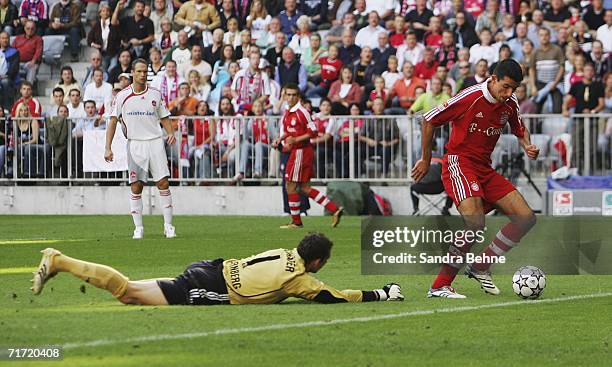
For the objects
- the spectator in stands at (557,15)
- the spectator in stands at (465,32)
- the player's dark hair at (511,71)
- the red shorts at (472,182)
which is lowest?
the red shorts at (472,182)

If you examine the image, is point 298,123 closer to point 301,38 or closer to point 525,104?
point 525,104

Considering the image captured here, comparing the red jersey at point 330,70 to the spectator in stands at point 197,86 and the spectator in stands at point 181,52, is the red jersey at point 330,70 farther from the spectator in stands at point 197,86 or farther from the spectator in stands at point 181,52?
the spectator in stands at point 181,52

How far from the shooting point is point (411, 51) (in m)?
28.0

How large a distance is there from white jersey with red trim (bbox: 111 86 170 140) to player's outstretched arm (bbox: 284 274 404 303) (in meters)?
8.85

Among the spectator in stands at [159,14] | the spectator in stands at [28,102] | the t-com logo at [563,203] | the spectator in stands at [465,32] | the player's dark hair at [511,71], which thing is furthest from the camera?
the spectator in stands at [159,14]

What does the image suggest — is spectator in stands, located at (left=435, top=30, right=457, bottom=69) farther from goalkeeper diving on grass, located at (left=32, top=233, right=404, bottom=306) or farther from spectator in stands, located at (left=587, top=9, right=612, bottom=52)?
goalkeeper diving on grass, located at (left=32, top=233, right=404, bottom=306)

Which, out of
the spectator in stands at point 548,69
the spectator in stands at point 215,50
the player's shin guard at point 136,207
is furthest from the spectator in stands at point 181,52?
the player's shin guard at point 136,207

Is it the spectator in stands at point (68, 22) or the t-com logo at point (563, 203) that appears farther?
the spectator in stands at point (68, 22)

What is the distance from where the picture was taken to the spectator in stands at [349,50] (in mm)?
28531

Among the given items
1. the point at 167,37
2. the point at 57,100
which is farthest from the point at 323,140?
the point at 57,100

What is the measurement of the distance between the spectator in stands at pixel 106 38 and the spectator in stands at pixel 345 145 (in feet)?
21.3

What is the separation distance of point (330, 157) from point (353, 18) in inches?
154

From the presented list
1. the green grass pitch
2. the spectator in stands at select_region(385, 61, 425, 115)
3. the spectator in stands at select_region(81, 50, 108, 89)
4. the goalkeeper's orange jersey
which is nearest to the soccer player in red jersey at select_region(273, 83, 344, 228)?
the spectator in stands at select_region(385, 61, 425, 115)

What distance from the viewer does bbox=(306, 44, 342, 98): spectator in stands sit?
28.2 metres
